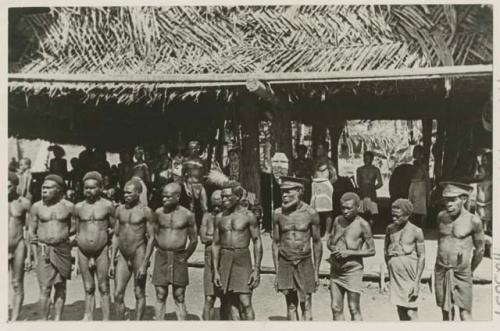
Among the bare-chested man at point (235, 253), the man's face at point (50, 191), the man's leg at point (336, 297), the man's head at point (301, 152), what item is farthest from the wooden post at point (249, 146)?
the man's face at point (50, 191)

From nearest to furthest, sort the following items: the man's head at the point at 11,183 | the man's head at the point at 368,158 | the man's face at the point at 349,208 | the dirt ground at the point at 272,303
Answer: the man's face at the point at 349,208, the dirt ground at the point at 272,303, the man's head at the point at 11,183, the man's head at the point at 368,158

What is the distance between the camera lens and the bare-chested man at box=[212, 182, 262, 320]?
16.0 feet

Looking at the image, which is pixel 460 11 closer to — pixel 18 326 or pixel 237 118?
pixel 237 118

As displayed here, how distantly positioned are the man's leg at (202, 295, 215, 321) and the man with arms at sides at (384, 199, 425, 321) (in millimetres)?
1436

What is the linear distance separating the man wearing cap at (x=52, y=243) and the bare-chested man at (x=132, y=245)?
402 millimetres

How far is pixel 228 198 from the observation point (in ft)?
16.2

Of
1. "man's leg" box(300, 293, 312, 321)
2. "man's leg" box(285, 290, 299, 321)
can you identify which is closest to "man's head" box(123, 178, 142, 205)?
"man's leg" box(285, 290, 299, 321)

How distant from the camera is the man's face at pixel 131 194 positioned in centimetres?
509

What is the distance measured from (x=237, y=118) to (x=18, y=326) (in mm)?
3173

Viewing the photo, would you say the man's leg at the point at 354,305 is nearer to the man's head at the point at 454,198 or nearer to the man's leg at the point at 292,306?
the man's leg at the point at 292,306

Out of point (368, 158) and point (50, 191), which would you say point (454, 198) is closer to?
point (368, 158)

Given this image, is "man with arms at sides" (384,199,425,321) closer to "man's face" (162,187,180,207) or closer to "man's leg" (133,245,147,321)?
"man's face" (162,187,180,207)

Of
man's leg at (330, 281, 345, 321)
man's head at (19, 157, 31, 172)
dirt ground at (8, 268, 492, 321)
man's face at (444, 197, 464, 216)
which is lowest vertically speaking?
dirt ground at (8, 268, 492, 321)

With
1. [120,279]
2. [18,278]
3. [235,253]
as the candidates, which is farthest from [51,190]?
[235,253]
